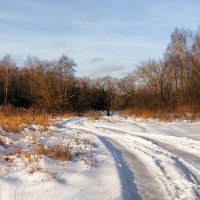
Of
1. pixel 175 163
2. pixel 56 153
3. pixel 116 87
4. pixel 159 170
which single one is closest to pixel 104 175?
pixel 159 170

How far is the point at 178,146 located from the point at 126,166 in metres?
4.43

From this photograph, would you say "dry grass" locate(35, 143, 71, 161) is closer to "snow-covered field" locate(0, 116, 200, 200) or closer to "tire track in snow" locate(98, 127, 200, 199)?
"snow-covered field" locate(0, 116, 200, 200)

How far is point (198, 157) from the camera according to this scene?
34.9 feet

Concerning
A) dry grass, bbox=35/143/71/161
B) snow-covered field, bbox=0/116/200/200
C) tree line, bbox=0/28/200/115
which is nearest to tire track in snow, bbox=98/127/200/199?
snow-covered field, bbox=0/116/200/200

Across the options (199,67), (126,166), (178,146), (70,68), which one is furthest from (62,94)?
(126,166)

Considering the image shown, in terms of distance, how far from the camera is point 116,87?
68.2m

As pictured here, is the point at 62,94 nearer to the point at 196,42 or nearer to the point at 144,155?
the point at 196,42

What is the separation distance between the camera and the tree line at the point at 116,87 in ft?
151

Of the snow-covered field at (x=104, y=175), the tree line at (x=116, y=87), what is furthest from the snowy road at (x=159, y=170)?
the tree line at (x=116, y=87)

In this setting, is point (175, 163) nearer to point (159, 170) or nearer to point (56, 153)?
point (159, 170)

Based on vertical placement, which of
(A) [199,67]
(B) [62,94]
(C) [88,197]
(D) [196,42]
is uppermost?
(D) [196,42]

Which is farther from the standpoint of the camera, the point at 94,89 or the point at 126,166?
the point at 94,89

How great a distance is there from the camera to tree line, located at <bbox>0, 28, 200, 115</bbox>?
46.0 meters

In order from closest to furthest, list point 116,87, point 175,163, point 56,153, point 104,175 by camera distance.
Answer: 1. point 104,175
2. point 175,163
3. point 56,153
4. point 116,87
